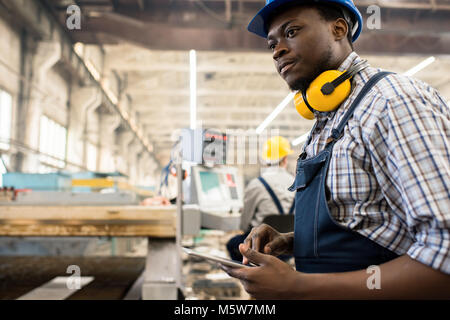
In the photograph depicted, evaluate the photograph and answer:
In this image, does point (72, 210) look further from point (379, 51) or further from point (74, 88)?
point (74, 88)

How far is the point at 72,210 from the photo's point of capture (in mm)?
1749

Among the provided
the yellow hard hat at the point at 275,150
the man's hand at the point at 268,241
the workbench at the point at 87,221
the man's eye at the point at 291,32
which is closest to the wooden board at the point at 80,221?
the workbench at the point at 87,221

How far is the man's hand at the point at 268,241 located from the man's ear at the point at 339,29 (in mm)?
542

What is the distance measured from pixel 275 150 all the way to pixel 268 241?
2.54 m

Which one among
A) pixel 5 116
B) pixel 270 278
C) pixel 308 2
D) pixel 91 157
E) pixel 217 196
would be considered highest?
pixel 5 116

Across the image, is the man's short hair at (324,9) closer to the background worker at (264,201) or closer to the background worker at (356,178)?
the background worker at (356,178)

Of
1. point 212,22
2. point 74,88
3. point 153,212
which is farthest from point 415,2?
point 74,88

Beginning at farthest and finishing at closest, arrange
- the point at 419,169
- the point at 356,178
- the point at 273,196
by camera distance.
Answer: the point at 273,196 < the point at 356,178 < the point at 419,169

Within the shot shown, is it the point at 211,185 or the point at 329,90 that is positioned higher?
the point at 329,90

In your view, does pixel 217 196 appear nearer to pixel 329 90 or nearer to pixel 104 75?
pixel 329 90

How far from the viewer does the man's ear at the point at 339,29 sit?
854 millimetres

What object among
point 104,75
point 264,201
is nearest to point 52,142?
point 104,75

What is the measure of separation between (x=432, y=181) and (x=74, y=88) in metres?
8.06

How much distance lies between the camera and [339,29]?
0.86 m
